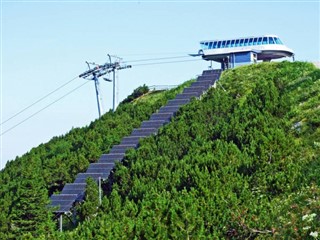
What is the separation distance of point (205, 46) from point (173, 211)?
159 ft

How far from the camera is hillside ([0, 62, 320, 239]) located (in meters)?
23.2

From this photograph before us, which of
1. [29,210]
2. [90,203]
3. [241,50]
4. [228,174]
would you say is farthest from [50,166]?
[241,50]

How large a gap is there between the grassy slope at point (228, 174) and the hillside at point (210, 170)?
0.18ft

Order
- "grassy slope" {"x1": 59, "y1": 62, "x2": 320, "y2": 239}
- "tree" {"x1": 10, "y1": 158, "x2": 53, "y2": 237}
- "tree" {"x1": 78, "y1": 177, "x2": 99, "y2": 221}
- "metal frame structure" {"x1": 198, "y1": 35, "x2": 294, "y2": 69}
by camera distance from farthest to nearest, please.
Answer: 1. "metal frame structure" {"x1": 198, "y1": 35, "x2": 294, "y2": 69}
2. "tree" {"x1": 78, "y1": 177, "x2": 99, "y2": 221}
3. "tree" {"x1": 10, "y1": 158, "x2": 53, "y2": 237}
4. "grassy slope" {"x1": 59, "y1": 62, "x2": 320, "y2": 239}

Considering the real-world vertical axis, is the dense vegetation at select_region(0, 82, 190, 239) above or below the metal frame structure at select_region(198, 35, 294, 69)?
below

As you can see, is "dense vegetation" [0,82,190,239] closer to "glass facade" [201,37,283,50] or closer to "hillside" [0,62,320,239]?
"hillside" [0,62,320,239]

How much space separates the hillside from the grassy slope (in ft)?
0.18

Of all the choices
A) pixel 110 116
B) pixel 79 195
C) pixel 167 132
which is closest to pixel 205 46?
pixel 110 116

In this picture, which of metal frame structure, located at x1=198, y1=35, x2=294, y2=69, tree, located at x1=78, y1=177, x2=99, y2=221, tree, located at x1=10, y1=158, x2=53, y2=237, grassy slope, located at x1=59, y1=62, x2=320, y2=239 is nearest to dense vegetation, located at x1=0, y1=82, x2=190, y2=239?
tree, located at x1=10, y1=158, x2=53, y2=237

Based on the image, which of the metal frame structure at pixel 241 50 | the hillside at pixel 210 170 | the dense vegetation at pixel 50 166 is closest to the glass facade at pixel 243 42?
the metal frame structure at pixel 241 50

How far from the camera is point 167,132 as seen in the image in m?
44.3

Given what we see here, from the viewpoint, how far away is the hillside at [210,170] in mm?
23234

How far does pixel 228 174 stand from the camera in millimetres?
29484

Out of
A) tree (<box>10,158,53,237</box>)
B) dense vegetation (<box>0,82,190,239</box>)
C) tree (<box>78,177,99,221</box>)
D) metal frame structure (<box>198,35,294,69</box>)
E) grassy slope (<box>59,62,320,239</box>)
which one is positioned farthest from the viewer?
metal frame structure (<box>198,35,294,69</box>)
